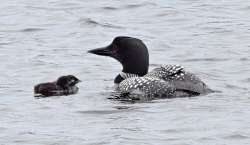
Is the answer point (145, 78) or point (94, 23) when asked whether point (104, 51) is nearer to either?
point (145, 78)

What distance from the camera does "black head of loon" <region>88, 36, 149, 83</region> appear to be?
501 inches

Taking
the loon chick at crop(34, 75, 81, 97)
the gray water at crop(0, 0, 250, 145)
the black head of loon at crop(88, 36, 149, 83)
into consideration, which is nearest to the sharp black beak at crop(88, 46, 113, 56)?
the black head of loon at crop(88, 36, 149, 83)

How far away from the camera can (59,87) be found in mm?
12086

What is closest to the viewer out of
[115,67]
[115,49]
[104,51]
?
[115,49]

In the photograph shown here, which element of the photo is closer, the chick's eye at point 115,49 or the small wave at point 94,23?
the chick's eye at point 115,49

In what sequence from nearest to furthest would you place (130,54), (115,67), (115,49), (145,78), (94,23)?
(145,78)
(130,54)
(115,49)
(115,67)
(94,23)

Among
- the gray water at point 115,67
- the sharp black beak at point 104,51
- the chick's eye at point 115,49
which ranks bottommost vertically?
the gray water at point 115,67

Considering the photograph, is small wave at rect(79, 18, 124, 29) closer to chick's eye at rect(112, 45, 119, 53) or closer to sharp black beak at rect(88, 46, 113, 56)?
sharp black beak at rect(88, 46, 113, 56)

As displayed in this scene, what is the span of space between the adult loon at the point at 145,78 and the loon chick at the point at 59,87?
567mm

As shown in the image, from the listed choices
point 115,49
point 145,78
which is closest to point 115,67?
point 115,49

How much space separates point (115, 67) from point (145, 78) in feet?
6.56

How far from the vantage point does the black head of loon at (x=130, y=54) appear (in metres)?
12.7

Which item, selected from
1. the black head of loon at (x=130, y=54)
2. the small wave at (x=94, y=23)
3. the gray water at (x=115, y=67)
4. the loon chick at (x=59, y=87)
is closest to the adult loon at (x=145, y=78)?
the black head of loon at (x=130, y=54)

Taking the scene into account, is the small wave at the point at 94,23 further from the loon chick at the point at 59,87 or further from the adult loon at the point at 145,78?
the loon chick at the point at 59,87
